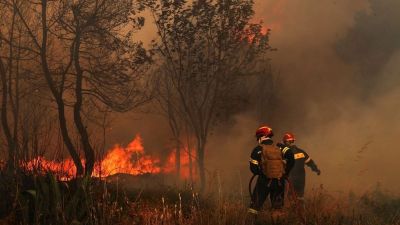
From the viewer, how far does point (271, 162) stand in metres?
9.08

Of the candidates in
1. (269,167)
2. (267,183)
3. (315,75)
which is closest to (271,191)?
(267,183)

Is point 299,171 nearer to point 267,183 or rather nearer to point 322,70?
point 267,183

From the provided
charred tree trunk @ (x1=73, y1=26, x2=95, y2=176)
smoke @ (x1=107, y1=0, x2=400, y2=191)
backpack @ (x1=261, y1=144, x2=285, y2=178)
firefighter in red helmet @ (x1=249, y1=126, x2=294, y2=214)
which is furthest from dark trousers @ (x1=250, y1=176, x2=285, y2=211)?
smoke @ (x1=107, y1=0, x2=400, y2=191)

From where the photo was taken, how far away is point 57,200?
5.54 meters

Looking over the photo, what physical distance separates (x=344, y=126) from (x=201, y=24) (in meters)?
8.99

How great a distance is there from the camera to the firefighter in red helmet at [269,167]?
9094 mm

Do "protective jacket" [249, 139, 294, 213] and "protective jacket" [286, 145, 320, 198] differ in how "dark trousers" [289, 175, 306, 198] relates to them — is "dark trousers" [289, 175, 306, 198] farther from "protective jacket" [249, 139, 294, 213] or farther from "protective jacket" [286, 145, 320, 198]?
"protective jacket" [249, 139, 294, 213]

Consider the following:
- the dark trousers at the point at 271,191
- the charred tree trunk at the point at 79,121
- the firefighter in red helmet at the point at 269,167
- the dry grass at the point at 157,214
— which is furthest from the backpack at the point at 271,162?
the charred tree trunk at the point at 79,121

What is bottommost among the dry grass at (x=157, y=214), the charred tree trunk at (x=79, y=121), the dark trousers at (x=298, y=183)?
the dry grass at (x=157, y=214)

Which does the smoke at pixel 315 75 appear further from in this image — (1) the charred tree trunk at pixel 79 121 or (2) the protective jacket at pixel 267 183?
(2) the protective jacket at pixel 267 183

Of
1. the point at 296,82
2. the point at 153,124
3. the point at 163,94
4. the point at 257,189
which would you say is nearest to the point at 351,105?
the point at 296,82

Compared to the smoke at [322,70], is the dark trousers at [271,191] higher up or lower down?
lower down

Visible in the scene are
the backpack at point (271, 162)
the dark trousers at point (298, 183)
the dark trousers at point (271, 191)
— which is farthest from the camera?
the dark trousers at point (298, 183)

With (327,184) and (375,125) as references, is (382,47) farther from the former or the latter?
(327,184)
